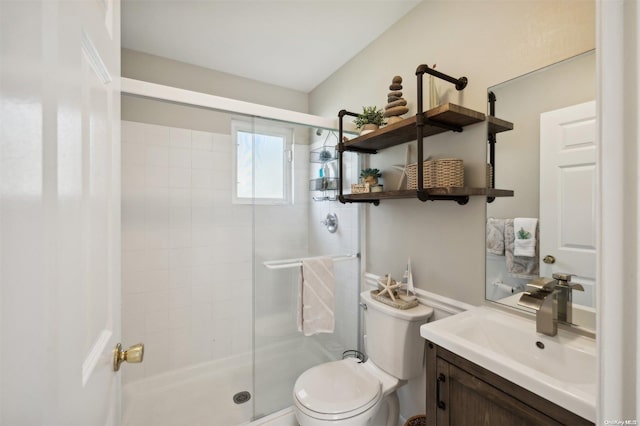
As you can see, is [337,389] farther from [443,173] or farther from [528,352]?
[443,173]

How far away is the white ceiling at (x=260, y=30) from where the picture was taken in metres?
1.64

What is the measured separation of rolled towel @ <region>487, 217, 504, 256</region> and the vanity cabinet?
525mm

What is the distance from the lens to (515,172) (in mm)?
1200

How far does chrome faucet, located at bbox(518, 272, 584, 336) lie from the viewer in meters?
1.00

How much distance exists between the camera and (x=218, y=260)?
2.39m

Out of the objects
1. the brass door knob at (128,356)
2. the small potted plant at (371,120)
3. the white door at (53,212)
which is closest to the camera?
the white door at (53,212)

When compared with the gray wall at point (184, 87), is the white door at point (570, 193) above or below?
below

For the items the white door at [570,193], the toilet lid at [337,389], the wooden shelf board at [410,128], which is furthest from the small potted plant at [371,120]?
the toilet lid at [337,389]

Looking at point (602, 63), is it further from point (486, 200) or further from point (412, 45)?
point (412, 45)

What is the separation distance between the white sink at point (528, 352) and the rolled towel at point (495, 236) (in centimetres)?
27

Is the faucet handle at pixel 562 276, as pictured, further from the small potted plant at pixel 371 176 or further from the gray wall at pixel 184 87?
the gray wall at pixel 184 87

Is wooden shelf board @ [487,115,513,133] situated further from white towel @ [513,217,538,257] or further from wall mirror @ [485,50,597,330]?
white towel @ [513,217,538,257]

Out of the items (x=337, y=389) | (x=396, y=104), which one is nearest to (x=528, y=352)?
(x=337, y=389)

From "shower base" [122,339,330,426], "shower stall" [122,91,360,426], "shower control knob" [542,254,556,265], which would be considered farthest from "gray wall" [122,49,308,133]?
"shower control knob" [542,254,556,265]
